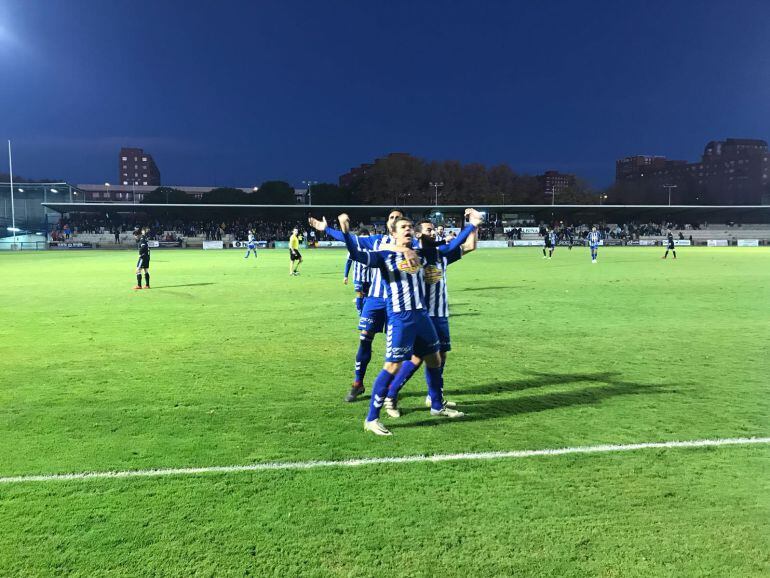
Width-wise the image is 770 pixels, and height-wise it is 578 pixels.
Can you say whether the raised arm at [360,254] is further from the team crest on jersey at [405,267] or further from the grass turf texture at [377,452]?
the grass turf texture at [377,452]

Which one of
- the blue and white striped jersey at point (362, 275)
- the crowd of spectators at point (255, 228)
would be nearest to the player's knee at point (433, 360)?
the blue and white striped jersey at point (362, 275)

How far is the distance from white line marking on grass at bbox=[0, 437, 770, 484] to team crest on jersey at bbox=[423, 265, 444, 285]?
210 cm

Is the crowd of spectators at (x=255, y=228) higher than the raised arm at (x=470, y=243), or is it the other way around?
the crowd of spectators at (x=255, y=228)

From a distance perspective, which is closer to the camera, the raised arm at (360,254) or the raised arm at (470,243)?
the raised arm at (360,254)

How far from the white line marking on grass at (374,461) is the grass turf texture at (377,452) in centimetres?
12

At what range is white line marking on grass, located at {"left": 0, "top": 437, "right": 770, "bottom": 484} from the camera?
4.90 m

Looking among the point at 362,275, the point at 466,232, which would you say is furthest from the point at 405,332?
the point at 362,275

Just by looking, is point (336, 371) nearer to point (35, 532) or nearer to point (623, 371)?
point (623, 371)

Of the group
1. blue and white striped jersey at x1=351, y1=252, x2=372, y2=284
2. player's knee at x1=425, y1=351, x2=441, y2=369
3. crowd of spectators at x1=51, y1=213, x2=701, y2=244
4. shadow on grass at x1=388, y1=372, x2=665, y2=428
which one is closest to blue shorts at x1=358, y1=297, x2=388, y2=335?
shadow on grass at x1=388, y1=372, x2=665, y2=428

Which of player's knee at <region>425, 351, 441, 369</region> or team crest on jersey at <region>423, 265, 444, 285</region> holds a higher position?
team crest on jersey at <region>423, 265, 444, 285</region>

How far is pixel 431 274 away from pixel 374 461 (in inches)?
92.5

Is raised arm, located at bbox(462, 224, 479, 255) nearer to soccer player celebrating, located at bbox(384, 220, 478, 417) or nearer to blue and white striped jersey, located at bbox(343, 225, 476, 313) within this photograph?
soccer player celebrating, located at bbox(384, 220, 478, 417)

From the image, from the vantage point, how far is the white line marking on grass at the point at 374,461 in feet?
16.1

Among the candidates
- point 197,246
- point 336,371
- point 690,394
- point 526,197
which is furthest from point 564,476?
point 526,197
